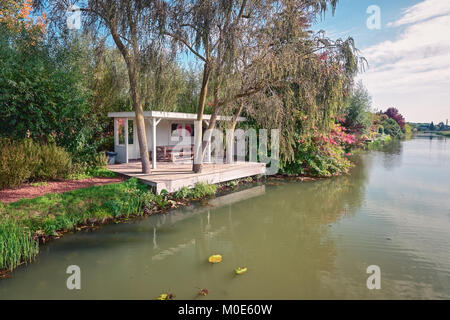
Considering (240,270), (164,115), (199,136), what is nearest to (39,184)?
(164,115)

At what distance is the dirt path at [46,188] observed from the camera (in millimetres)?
6391

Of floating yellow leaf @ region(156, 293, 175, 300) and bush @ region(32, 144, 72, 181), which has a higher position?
bush @ region(32, 144, 72, 181)

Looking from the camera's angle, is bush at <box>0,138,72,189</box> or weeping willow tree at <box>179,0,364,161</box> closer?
bush at <box>0,138,72,189</box>

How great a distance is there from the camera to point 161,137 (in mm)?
13094

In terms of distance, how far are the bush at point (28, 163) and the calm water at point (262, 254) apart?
2841 millimetres

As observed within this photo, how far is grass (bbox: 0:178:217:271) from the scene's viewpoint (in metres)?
4.68

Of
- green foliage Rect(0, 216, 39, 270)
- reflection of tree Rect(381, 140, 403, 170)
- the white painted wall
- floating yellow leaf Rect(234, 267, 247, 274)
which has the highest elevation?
the white painted wall

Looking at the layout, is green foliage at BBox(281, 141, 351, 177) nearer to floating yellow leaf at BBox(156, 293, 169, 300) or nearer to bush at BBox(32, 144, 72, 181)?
bush at BBox(32, 144, 72, 181)

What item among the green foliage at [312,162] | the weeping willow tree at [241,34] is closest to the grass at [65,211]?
the weeping willow tree at [241,34]

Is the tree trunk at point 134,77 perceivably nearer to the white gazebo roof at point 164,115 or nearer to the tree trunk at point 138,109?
the tree trunk at point 138,109

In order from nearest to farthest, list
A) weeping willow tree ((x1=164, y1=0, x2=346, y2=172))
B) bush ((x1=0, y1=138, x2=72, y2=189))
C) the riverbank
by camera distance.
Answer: the riverbank, bush ((x1=0, y1=138, x2=72, y2=189)), weeping willow tree ((x1=164, y1=0, x2=346, y2=172))

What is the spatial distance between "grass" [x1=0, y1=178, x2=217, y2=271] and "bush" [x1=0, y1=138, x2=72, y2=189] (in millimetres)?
1465

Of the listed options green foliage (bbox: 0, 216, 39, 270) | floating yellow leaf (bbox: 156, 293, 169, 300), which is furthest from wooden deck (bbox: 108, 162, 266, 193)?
floating yellow leaf (bbox: 156, 293, 169, 300)
